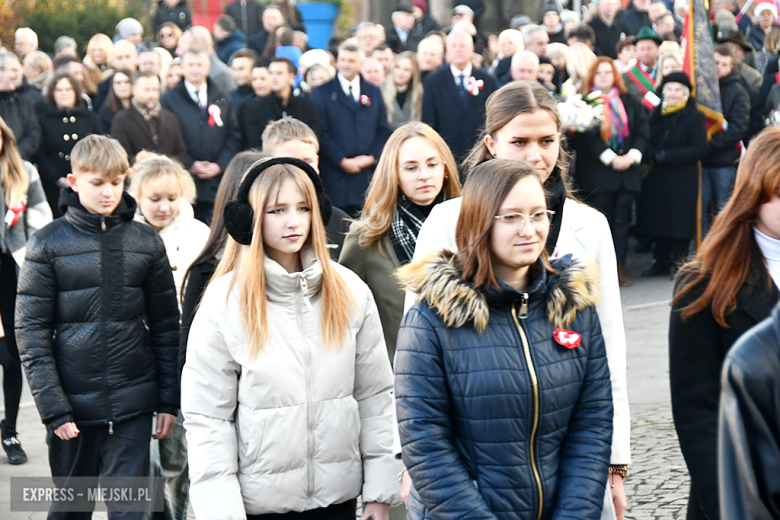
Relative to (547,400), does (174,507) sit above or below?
below

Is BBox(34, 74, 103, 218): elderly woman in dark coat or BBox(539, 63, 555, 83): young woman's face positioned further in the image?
BBox(539, 63, 555, 83): young woman's face

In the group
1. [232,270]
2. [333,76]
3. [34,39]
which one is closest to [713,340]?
[232,270]

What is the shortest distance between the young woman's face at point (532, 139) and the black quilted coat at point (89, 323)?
76.8 inches

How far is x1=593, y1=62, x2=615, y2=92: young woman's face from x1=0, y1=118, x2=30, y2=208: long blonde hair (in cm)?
665

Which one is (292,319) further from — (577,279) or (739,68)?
(739,68)

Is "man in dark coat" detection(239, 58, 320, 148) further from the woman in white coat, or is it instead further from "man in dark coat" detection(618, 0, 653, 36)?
"man in dark coat" detection(618, 0, 653, 36)

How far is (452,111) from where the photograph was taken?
34.4 feet

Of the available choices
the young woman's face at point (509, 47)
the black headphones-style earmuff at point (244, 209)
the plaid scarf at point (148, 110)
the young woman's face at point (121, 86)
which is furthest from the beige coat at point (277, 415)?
the young woman's face at point (509, 47)

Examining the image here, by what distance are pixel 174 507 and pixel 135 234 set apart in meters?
1.30

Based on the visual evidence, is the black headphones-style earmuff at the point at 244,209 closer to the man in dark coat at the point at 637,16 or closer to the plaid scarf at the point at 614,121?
the plaid scarf at the point at 614,121

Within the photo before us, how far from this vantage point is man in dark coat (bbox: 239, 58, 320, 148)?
10.0 meters

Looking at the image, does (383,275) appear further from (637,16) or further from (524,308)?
(637,16)

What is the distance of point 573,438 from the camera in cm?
283

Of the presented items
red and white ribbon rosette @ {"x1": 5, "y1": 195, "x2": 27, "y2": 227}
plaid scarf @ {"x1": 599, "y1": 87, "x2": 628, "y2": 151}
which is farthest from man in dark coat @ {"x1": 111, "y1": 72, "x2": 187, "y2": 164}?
plaid scarf @ {"x1": 599, "y1": 87, "x2": 628, "y2": 151}
